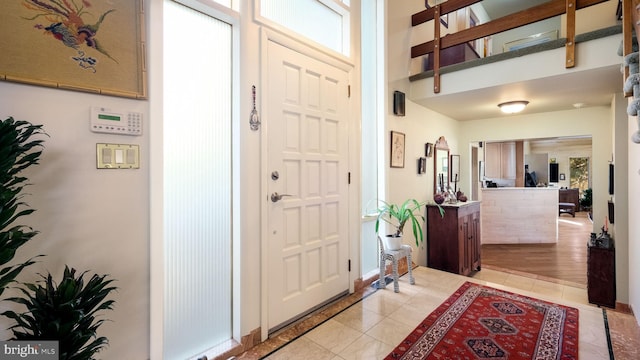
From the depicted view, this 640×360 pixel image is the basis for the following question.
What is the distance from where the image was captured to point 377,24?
3248 millimetres

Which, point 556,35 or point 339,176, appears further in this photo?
point 556,35

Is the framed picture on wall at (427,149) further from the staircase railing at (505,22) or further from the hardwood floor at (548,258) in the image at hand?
the hardwood floor at (548,258)

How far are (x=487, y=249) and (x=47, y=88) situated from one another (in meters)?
6.23

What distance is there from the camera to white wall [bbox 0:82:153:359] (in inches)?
48.1

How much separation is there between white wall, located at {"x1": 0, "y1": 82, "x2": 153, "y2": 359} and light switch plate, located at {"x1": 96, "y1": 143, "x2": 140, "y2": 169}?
2 centimetres

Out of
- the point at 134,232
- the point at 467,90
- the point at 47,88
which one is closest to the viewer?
the point at 47,88

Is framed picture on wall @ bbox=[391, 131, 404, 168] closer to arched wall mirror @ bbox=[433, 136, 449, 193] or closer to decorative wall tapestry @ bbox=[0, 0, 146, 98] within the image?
arched wall mirror @ bbox=[433, 136, 449, 193]

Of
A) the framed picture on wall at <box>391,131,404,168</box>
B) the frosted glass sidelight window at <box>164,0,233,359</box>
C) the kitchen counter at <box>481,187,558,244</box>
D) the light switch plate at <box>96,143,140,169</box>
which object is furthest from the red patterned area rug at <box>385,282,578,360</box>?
the kitchen counter at <box>481,187,558,244</box>

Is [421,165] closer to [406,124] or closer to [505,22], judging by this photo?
[406,124]

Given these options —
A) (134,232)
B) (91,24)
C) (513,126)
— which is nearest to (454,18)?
(513,126)

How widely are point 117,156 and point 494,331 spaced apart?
263cm

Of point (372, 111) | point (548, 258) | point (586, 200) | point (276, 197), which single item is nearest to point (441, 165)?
point (372, 111)

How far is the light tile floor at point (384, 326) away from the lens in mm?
1879

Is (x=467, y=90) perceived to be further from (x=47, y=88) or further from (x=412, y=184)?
(x=47, y=88)
